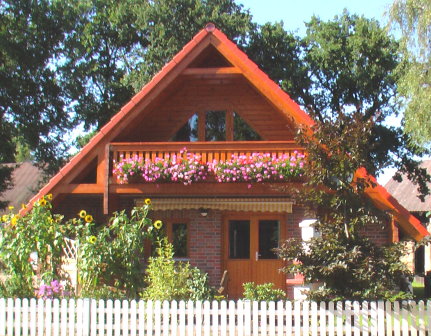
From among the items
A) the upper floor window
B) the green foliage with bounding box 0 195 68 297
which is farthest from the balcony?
the green foliage with bounding box 0 195 68 297

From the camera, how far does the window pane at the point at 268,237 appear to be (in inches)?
596

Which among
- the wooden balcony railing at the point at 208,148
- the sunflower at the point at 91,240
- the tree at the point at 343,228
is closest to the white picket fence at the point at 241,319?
the tree at the point at 343,228

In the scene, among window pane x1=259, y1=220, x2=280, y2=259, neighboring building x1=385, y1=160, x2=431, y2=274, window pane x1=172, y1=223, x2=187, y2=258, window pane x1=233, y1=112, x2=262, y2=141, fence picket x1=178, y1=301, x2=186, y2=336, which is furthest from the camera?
neighboring building x1=385, y1=160, x2=431, y2=274

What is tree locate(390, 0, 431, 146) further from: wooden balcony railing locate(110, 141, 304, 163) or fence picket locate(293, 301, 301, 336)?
fence picket locate(293, 301, 301, 336)

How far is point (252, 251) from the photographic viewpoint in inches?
597

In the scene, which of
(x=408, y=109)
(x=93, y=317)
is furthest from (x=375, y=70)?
(x=93, y=317)

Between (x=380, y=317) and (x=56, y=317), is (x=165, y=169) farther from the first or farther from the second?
(x=380, y=317)

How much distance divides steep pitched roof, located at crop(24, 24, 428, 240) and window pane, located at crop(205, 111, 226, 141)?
8.42 ft

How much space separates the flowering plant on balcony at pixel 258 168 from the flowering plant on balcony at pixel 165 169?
16.5 inches

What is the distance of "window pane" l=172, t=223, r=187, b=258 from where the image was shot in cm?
1530

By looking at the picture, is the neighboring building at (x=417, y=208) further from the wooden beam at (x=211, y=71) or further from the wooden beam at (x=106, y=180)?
the wooden beam at (x=106, y=180)

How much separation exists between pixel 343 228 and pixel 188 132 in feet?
23.0

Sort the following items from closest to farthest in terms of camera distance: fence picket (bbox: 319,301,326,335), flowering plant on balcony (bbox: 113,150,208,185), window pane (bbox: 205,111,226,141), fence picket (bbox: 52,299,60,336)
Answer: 1. fence picket (bbox: 319,301,326,335)
2. fence picket (bbox: 52,299,60,336)
3. flowering plant on balcony (bbox: 113,150,208,185)
4. window pane (bbox: 205,111,226,141)

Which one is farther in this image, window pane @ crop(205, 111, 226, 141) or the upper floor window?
window pane @ crop(205, 111, 226, 141)
